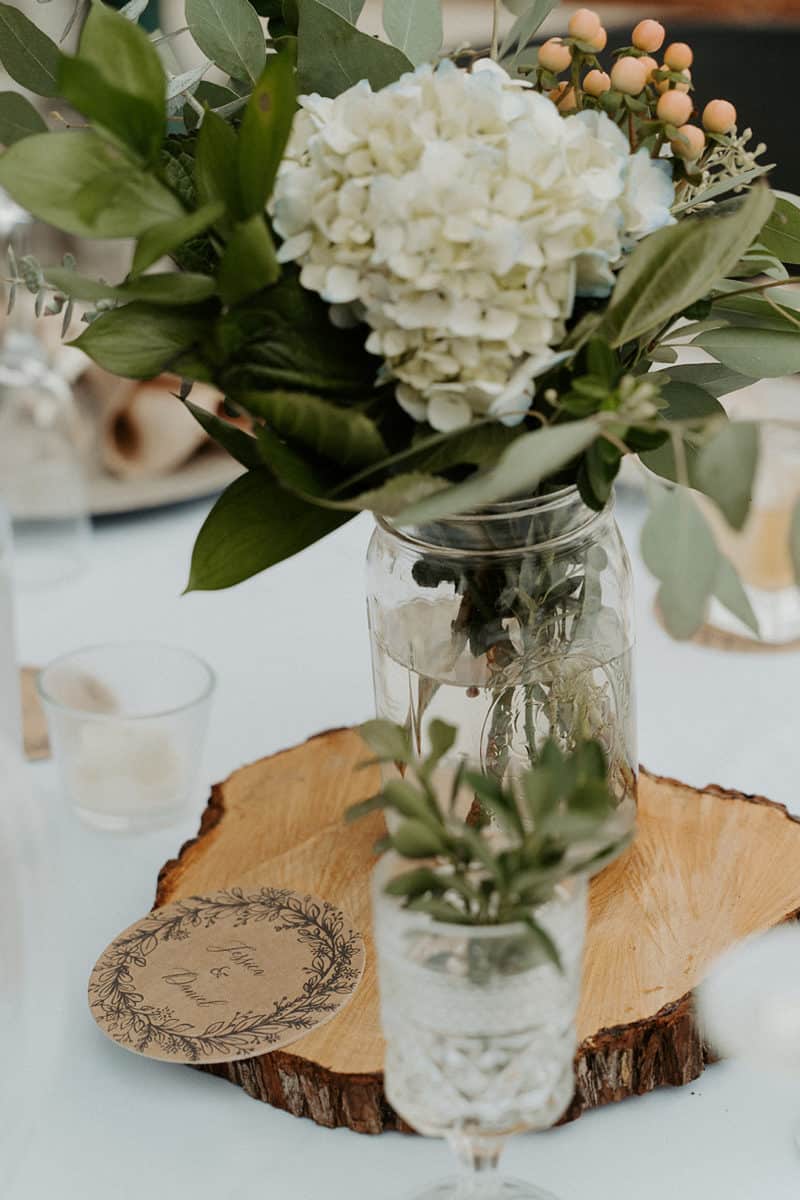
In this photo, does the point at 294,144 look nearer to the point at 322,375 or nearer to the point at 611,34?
the point at 322,375

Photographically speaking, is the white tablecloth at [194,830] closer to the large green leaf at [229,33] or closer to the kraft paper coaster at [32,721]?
the kraft paper coaster at [32,721]

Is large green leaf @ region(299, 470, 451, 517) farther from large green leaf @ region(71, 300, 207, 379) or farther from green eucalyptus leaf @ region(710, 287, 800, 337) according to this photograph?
green eucalyptus leaf @ region(710, 287, 800, 337)

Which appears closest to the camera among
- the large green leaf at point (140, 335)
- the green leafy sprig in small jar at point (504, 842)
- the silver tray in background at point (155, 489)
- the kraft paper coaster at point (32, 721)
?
the green leafy sprig in small jar at point (504, 842)

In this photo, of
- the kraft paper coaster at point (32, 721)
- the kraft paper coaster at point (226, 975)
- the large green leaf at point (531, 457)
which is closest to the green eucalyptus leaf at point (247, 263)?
the large green leaf at point (531, 457)

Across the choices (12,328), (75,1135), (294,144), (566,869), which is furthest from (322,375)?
(12,328)

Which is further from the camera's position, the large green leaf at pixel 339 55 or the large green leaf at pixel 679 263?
the large green leaf at pixel 339 55

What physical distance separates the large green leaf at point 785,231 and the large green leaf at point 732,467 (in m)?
0.24

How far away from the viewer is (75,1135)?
64 cm

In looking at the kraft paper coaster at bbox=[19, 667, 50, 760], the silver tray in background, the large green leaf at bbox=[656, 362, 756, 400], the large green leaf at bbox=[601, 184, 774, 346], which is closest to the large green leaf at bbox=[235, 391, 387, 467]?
the large green leaf at bbox=[601, 184, 774, 346]

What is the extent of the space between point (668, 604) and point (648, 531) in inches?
1.0

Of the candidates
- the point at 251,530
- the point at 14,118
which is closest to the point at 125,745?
the point at 251,530

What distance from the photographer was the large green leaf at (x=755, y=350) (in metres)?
0.66

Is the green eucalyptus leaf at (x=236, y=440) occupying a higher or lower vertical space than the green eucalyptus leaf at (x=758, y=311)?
lower

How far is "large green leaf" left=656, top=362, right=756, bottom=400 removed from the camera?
2.28 ft
